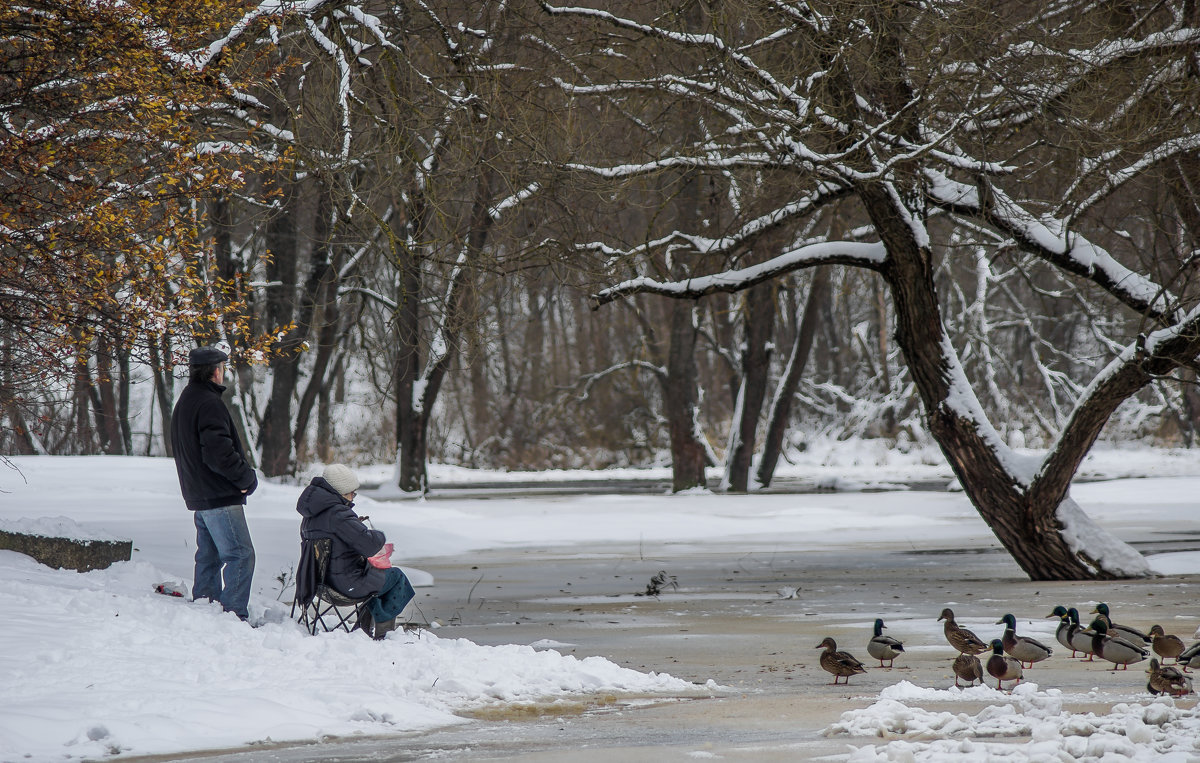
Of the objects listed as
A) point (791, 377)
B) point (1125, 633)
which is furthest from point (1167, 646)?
point (791, 377)

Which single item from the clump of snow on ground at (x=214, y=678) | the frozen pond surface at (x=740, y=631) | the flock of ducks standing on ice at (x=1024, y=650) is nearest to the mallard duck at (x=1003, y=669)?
the flock of ducks standing on ice at (x=1024, y=650)

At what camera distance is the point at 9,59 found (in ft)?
30.8

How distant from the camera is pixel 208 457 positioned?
Result: 8.84 m

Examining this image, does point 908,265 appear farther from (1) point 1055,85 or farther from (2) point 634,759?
(2) point 634,759

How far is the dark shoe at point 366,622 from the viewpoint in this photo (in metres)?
8.44

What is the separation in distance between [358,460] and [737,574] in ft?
99.6

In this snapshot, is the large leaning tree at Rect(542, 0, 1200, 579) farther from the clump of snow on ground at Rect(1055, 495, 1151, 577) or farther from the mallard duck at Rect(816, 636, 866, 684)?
the mallard duck at Rect(816, 636, 866, 684)

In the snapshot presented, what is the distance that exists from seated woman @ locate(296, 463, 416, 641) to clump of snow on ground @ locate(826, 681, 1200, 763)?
3429 millimetres

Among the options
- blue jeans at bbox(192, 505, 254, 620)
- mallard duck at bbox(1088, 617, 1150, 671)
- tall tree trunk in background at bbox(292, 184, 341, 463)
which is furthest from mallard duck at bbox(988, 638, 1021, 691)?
tall tree trunk in background at bbox(292, 184, 341, 463)

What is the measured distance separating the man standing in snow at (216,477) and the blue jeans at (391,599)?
1036 mm

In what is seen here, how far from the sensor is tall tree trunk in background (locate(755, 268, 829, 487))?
93.9 feet

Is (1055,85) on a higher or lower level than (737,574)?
higher

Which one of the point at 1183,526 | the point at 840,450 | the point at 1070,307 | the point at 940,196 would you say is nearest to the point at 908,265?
the point at 940,196

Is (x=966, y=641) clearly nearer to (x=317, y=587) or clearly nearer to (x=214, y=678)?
(x=317, y=587)
